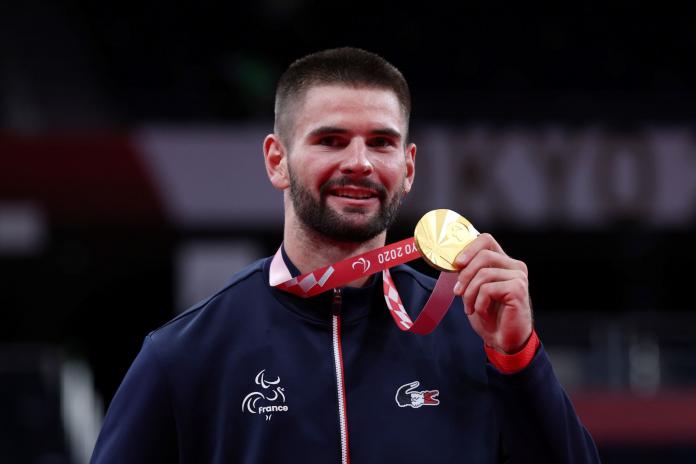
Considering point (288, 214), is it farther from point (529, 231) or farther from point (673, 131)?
point (529, 231)

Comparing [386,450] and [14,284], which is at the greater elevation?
[14,284]

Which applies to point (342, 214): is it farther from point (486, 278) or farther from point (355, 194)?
point (486, 278)

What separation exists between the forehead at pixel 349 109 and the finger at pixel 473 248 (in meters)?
0.32

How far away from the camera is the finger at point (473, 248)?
1.63 meters

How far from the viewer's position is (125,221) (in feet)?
34.0

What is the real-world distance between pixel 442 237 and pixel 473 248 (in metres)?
0.07

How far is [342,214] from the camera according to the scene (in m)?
1.82

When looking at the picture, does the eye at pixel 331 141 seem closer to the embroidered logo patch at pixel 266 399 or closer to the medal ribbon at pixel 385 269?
the medal ribbon at pixel 385 269

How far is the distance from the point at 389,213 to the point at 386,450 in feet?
1.37

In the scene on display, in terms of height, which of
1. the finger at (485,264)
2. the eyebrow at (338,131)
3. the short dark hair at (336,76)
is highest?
the short dark hair at (336,76)

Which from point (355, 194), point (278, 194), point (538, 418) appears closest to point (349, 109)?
point (355, 194)

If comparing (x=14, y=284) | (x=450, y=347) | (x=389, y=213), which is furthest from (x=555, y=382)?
(x=14, y=284)

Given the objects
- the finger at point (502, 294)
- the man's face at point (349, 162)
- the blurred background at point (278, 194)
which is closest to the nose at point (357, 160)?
the man's face at point (349, 162)

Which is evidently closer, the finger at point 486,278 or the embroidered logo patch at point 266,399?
the finger at point 486,278
